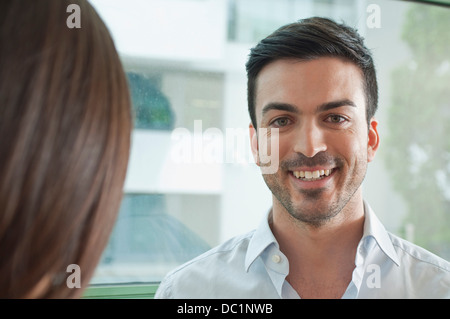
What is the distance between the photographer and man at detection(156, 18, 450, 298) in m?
1.00

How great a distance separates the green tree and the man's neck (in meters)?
0.67

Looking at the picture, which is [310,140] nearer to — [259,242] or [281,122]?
[281,122]

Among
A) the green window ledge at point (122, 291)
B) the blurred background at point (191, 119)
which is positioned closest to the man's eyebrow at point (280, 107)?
the blurred background at point (191, 119)

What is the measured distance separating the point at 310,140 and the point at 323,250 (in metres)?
0.27

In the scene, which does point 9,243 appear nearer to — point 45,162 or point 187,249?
point 45,162

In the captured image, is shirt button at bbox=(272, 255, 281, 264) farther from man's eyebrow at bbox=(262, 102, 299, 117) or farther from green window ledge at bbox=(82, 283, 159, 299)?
green window ledge at bbox=(82, 283, 159, 299)

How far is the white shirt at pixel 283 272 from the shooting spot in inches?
38.4

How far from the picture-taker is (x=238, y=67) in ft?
4.60

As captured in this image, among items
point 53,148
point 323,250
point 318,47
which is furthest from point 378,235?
point 53,148

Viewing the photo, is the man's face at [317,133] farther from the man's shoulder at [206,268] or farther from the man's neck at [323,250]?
the man's shoulder at [206,268]

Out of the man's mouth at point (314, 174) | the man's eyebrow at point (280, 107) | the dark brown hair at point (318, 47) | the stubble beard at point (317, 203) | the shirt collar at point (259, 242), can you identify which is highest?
the dark brown hair at point (318, 47)

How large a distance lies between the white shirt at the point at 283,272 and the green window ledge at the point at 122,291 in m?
0.22
